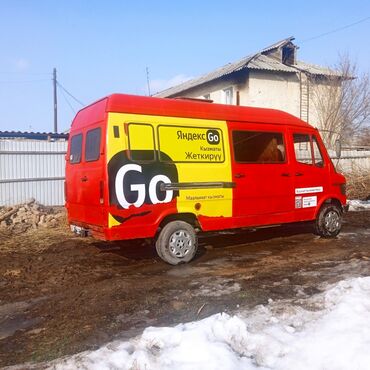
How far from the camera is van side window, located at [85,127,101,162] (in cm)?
645

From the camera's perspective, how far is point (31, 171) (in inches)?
510

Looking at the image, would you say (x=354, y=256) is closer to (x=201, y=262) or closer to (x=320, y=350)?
(x=201, y=262)

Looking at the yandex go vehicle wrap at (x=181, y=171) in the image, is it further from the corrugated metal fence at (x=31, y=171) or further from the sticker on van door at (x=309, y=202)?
the corrugated metal fence at (x=31, y=171)

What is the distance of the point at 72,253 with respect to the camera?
780 centimetres

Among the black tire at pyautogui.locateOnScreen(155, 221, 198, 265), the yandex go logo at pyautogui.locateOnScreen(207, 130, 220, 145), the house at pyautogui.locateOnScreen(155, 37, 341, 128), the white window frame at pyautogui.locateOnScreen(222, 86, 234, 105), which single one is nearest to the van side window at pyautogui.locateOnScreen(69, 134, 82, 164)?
the black tire at pyautogui.locateOnScreen(155, 221, 198, 265)

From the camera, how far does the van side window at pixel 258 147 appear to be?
24.3 feet

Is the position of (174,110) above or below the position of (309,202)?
above

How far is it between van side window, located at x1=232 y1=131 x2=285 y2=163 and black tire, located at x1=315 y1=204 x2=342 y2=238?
163 centimetres

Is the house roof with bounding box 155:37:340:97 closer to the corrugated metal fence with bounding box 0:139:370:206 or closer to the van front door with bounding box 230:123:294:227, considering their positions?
the corrugated metal fence with bounding box 0:139:370:206

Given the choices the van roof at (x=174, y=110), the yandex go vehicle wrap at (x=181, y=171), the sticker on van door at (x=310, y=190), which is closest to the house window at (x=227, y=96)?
the yandex go vehicle wrap at (x=181, y=171)

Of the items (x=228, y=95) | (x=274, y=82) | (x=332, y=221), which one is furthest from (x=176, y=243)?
(x=228, y=95)

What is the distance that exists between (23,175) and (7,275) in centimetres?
695

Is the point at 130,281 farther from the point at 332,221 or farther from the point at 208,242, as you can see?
the point at 332,221

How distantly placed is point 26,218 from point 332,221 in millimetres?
7463
